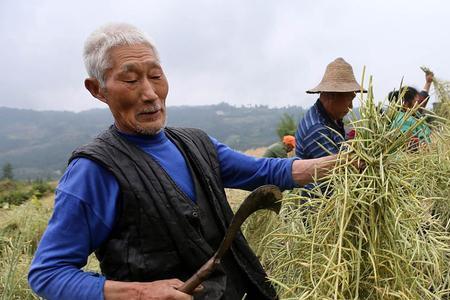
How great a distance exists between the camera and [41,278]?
1.19 meters

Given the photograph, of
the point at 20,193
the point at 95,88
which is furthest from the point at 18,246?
the point at 20,193

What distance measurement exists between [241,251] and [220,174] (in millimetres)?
284

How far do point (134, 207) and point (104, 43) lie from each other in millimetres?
476

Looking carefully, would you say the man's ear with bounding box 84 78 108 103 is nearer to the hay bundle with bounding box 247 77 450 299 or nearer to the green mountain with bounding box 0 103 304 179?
the hay bundle with bounding box 247 77 450 299

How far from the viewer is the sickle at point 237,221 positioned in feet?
3.95

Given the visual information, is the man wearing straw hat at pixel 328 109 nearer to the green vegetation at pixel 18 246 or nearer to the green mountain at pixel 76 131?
the green vegetation at pixel 18 246

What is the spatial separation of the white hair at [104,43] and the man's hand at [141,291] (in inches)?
22.8

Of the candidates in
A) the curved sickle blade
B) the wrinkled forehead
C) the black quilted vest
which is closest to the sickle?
the curved sickle blade

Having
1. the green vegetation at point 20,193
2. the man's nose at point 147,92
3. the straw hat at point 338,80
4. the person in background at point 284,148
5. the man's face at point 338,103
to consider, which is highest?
the straw hat at point 338,80

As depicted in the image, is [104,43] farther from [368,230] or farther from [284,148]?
[284,148]

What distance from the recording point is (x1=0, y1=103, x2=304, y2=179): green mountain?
12431cm

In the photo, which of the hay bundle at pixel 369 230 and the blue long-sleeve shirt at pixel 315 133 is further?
the blue long-sleeve shirt at pixel 315 133

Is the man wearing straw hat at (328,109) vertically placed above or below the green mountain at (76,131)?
above

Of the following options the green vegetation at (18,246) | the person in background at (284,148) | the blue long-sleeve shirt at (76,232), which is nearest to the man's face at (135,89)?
the blue long-sleeve shirt at (76,232)
